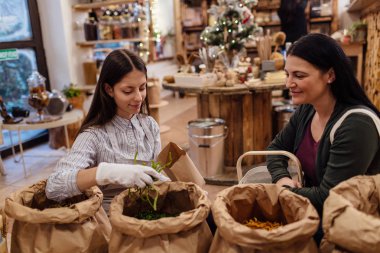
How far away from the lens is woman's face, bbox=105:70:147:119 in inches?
55.6

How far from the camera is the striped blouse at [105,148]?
1182 mm

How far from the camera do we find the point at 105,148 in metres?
1.43

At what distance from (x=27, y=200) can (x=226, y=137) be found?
8.25ft

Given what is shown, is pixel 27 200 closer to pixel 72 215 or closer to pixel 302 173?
pixel 72 215

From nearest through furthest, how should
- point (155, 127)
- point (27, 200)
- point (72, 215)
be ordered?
point (72, 215) → point (27, 200) → point (155, 127)

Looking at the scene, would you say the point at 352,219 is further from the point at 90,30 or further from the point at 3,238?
the point at 90,30

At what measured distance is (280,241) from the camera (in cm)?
79

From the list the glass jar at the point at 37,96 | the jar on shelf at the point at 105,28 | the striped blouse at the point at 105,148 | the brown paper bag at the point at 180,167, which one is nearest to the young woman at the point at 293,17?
the jar on shelf at the point at 105,28

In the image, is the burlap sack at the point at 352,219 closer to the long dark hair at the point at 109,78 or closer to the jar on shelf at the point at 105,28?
the long dark hair at the point at 109,78

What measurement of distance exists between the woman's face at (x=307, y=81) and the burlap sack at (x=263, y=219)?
1.56 ft

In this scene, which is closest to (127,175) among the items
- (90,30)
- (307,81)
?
(307,81)

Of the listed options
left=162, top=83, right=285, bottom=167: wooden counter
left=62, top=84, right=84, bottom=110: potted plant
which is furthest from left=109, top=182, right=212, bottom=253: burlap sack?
left=62, top=84, right=84, bottom=110: potted plant

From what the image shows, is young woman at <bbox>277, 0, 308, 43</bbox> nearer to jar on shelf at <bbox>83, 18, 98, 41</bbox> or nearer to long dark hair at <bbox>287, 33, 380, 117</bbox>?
jar on shelf at <bbox>83, 18, 98, 41</bbox>

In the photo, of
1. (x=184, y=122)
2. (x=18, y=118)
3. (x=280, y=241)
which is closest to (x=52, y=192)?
(x=280, y=241)
